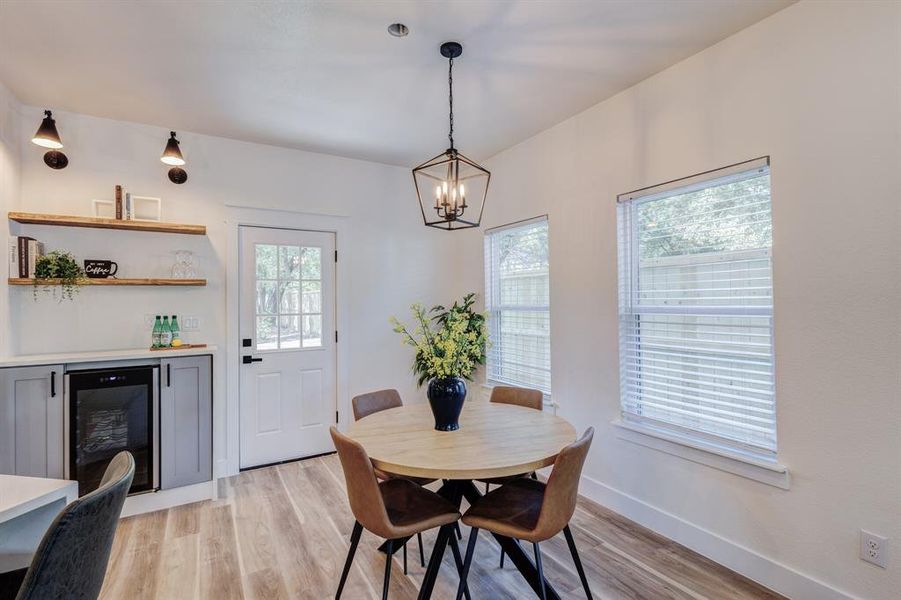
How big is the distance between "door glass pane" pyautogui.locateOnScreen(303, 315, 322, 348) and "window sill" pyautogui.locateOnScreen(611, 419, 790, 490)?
267cm

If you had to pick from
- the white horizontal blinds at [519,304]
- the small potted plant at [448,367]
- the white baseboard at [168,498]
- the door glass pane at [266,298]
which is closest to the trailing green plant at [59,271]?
the door glass pane at [266,298]

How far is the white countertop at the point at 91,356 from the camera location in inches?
101

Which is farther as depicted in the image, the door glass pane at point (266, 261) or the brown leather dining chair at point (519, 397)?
the door glass pane at point (266, 261)

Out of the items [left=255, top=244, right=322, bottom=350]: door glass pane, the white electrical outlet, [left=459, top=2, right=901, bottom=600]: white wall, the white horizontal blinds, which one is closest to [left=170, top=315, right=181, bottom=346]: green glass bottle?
[left=255, top=244, right=322, bottom=350]: door glass pane

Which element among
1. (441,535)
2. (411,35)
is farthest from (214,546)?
(411,35)

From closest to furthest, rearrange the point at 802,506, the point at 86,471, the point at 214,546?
the point at 802,506
the point at 214,546
the point at 86,471

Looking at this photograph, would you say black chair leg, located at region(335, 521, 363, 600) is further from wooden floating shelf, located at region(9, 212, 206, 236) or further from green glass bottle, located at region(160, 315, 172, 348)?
wooden floating shelf, located at region(9, 212, 206, 236)

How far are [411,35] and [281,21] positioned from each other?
0.65 m

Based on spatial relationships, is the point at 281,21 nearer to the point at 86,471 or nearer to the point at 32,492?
the point at 32,492

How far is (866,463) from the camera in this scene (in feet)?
5.85

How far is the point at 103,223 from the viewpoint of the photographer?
118 inches

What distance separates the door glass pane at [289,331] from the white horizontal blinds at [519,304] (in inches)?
70.7

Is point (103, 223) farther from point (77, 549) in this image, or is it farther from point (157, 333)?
point (77, 549)

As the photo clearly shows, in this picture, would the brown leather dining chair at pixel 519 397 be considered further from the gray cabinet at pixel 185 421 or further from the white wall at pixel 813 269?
the gray cabinet at pixel 185 421
